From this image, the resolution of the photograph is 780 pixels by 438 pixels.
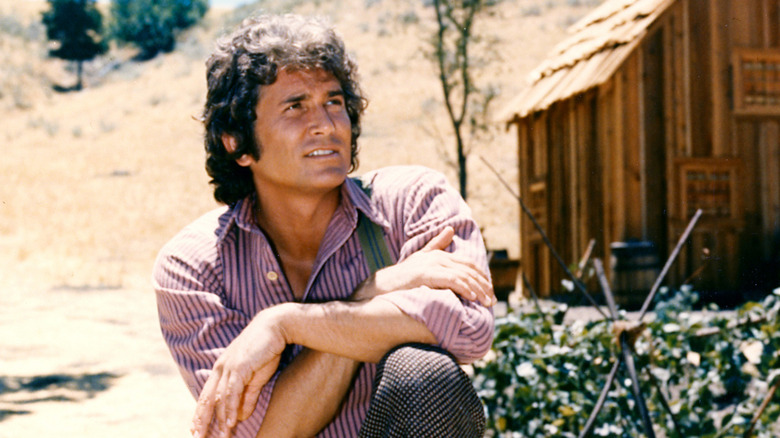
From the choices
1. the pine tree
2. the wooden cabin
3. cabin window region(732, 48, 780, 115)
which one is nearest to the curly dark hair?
the wooden cabin

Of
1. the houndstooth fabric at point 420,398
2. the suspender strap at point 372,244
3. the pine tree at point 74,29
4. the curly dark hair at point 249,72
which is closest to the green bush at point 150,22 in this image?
the pine tree at point 74,29

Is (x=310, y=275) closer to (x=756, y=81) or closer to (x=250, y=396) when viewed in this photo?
(x=250, y=396)

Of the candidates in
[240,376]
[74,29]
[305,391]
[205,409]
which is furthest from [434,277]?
[74,29]

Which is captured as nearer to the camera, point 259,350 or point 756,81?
point 259,350

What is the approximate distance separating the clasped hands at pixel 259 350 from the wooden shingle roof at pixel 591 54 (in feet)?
20.6

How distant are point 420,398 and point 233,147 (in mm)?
1334

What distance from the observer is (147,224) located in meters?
22.3

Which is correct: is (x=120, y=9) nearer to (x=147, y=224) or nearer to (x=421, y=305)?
(x=147, y=224)

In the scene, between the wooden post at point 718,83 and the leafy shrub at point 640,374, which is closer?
the leafy shrub at point 640,374

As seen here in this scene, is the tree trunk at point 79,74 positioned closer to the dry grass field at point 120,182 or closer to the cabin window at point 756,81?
the dry grass field at point 120,182

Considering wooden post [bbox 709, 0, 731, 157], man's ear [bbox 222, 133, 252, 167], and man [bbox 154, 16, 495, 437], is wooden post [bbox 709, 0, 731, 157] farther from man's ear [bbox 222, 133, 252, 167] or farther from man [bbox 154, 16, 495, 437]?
man's ear [bbox 222, 133, 252, 167]

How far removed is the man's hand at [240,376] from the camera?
2461 mm

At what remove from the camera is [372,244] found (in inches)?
113

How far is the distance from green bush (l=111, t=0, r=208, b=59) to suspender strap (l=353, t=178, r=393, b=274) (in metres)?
57.0
